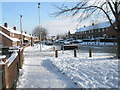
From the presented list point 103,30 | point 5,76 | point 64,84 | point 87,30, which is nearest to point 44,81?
point 64,84

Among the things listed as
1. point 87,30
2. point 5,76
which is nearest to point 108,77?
point 5,76

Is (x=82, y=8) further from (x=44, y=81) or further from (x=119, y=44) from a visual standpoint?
(x=44, y=81)

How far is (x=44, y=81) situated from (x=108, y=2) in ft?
32.5

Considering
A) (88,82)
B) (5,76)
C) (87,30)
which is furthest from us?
(87,30)

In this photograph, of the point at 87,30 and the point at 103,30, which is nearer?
the point at 103,30

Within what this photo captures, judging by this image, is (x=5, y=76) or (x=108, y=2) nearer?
(x=5, y=76)

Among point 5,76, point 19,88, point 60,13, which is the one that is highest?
point 60,13

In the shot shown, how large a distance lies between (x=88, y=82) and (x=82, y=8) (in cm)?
931

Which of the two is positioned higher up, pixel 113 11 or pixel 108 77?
pixel 113 11

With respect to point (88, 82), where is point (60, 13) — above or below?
above

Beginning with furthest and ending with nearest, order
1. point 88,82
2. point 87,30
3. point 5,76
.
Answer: point 87,30, point 88,82, point 5,76

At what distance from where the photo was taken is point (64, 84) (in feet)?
23.0

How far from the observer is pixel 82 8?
1485 centimetres

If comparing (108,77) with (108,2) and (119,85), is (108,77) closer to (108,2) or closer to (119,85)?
(119,85)
